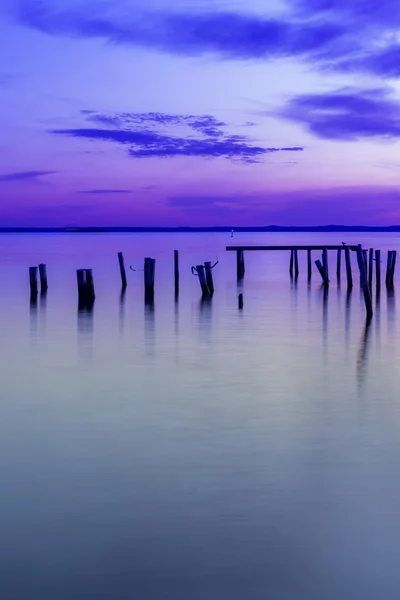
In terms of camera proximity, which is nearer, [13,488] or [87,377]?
[13,488]

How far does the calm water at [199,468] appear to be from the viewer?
5.62 meters

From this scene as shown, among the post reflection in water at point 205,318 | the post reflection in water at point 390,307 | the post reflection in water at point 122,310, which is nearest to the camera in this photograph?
the post reflection in water at point 205,318

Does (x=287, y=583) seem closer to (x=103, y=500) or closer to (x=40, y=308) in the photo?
(x=103, y=500)

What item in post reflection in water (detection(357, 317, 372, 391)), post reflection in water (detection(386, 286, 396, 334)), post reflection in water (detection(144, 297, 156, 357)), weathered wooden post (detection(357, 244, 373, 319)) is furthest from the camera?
post reflection in water (detection(386, 286, 396, 334))

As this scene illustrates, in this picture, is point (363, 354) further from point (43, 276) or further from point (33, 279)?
point (43, 276)

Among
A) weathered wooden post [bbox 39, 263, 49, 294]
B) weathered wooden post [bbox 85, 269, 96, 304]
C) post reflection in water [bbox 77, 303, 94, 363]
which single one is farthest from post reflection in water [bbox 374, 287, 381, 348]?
weathered wooden post [bbox 39, 263, 49, 294]

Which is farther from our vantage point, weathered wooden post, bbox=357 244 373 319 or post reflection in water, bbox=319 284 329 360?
weathered wooden post, bbox=357 244 373 319

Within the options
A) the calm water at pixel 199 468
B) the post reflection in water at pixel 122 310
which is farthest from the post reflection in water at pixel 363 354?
the post reflection in water at pixel 122 310

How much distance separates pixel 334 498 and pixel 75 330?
515 inches

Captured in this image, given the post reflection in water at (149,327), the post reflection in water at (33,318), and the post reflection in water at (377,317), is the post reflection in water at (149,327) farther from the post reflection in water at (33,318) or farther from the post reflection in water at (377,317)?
the post reflection in water at (377,317)

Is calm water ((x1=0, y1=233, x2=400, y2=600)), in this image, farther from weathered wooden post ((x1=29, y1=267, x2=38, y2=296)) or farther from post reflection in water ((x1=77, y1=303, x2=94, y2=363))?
weathered wooden post ((x1=29, y1=267, x2=38, y2=296))

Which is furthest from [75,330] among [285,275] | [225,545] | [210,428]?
[285,275]

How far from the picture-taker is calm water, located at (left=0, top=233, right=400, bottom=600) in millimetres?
5617

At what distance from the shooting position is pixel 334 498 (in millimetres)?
7199
